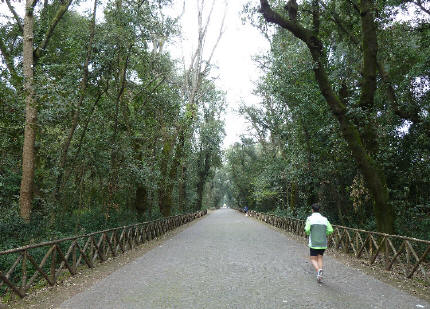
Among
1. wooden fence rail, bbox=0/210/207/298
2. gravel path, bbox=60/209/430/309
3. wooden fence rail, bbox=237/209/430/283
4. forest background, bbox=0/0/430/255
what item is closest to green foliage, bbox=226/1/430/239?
forest background, bbox=0/0/430/255

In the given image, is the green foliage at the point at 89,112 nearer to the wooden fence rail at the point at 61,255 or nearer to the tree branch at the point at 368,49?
the wooden fence rail at the point at 61,255

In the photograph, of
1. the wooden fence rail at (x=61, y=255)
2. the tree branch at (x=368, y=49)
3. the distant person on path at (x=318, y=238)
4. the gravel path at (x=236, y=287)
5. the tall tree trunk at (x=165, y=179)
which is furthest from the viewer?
the tall tree trunk at (x=165, y=179)

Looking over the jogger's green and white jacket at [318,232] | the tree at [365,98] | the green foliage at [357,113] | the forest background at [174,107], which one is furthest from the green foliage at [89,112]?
the jogger's green and white jacket at [318,232]

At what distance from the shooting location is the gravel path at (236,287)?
17.6ft

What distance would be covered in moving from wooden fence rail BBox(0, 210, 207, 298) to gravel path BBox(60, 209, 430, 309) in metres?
0.99

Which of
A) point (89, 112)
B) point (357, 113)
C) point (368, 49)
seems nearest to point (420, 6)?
point (368, 49)

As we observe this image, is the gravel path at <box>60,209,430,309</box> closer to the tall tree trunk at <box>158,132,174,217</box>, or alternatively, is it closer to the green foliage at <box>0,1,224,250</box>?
the green foliage at <box>0,1,224,250</box>

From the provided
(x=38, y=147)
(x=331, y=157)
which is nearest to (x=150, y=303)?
(x=331, y=157)

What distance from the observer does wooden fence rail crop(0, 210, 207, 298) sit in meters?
5.95

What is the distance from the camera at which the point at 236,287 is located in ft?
20.7

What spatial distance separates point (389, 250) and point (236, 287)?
5.50 meters

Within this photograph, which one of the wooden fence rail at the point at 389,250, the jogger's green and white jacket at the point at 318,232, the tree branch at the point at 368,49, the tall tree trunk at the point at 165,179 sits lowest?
the wooden fence rail at the point at 389,250

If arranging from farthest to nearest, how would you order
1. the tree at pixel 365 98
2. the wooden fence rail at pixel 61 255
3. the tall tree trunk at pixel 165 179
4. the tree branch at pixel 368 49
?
the tall tree trunk at pixel 165 179
the tree branch at pixel 368 49
the tree at pixel 365 98
the wooden fence rail at pixel 61 255

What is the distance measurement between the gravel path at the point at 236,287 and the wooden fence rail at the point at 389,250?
95cm
